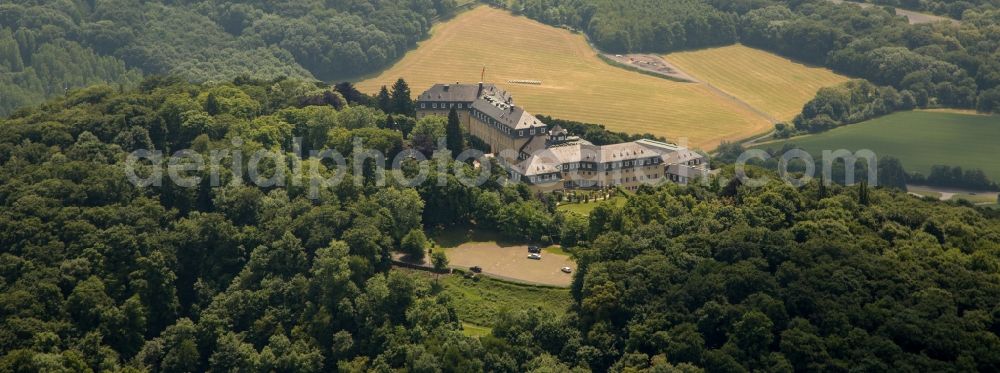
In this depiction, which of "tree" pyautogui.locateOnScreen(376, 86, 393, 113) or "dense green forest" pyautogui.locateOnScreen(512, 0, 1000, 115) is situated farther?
"dense green forest" pyautogui.locateOnScreen(512, 0, 1000, 115)

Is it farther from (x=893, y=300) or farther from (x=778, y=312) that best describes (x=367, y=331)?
(x=893, y=300)

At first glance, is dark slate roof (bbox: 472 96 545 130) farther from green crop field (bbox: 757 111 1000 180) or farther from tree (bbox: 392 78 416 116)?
green crop field (bbox: 757 111 1000 180)

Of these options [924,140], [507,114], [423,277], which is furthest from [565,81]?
[423,277]

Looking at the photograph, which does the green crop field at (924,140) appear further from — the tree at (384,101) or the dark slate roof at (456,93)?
the tree at (384,101)

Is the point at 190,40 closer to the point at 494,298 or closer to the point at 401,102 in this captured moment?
the point at 401,102

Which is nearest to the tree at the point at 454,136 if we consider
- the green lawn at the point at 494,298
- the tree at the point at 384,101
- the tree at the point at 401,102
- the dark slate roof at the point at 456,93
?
the dark slate roof at the point at 456,93

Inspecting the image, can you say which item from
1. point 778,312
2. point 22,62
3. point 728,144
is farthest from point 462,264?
point 22,62

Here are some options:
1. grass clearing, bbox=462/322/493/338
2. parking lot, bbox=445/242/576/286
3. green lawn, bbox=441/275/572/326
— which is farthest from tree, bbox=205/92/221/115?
grass clearing, bbox=462/322/493/338
